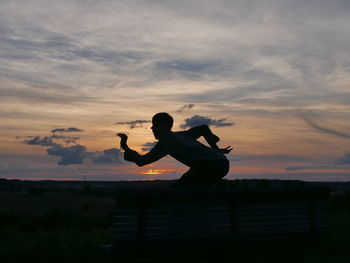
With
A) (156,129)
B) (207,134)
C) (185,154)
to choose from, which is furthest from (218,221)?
(156,129)

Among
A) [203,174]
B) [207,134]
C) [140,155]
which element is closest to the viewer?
[140,155]

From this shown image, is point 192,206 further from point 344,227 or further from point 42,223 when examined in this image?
point 42,223

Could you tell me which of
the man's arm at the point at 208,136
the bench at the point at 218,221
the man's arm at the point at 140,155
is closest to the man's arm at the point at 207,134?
the man's arm at the point at 208,136

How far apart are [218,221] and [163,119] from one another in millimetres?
1880

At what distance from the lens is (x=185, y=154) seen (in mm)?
7770

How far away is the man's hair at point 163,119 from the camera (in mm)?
7930

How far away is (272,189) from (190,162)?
1511 millimetres

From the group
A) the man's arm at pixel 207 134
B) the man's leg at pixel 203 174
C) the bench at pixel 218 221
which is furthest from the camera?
the man's arm at pixel 207 134

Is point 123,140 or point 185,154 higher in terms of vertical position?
point 123,140

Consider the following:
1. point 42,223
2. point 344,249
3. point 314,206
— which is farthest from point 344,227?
point 42,223

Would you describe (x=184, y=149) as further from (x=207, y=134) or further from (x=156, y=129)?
(x=207, y=134)

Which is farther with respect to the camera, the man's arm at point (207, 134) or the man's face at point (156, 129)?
the man's arm at point (207, 134)

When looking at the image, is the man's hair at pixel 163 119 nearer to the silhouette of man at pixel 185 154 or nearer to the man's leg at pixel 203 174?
the silhouette of man at pixel 185 154

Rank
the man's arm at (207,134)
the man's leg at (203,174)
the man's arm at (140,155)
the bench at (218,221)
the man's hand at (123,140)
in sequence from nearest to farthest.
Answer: the bench at (218,221), the man's arm at (140,155), the man's hand at (123,140), the man's leg at (203,174), the man's arm at (207,134)
